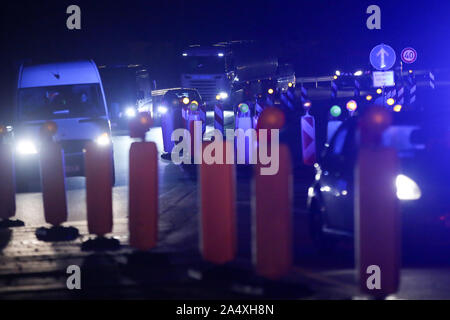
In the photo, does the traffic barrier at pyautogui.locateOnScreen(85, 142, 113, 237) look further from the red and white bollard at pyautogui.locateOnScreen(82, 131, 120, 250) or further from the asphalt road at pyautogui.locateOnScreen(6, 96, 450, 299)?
the asphalt road at pyautogui.locateOnScreen(6, 96, 450, 299)

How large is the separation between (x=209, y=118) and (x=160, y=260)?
1316 inches

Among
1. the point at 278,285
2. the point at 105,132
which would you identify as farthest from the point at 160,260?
the point at 105,132

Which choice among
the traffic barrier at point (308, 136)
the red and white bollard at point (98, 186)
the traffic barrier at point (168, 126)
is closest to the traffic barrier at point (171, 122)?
the traffic barrier at point (168, 126)

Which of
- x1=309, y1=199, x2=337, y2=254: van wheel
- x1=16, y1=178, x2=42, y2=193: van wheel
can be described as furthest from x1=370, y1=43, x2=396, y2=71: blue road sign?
x1=309, y1=199, x2=337, y2=254: van wheel

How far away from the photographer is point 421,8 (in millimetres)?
28844

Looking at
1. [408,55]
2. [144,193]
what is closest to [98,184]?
[144,193]

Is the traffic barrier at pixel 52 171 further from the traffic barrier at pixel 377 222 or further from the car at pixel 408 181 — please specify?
the traffic barrier at pixel 377 222

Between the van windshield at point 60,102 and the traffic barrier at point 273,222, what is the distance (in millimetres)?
9577

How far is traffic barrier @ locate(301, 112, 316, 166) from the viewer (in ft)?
55.8

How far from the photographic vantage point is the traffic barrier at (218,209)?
7.36 m

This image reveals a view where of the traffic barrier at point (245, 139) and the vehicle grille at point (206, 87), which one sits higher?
the vehicle grille at point (206, 87)

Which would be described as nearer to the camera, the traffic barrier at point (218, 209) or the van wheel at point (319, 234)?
the traffic barrier at point (218, 209)

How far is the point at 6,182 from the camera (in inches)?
422
